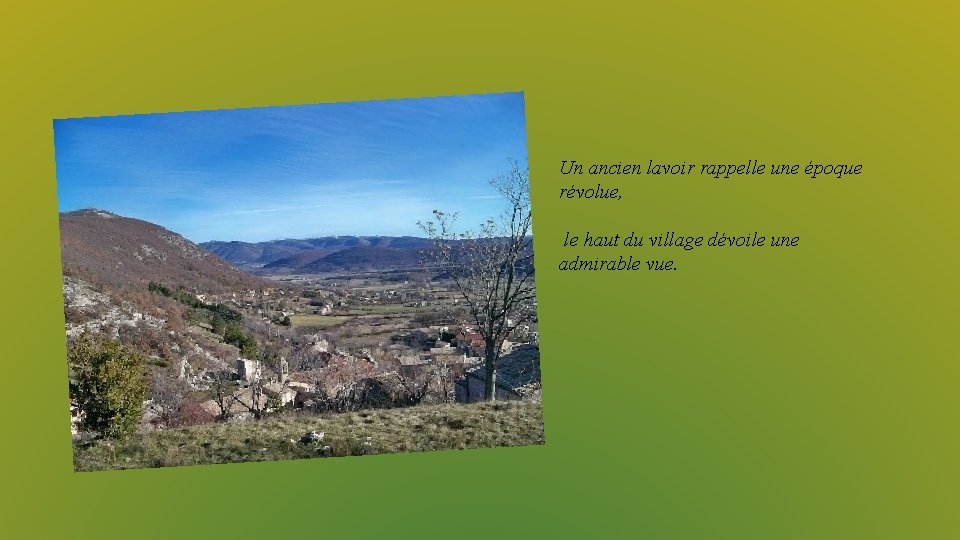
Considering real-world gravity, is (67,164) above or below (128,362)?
above

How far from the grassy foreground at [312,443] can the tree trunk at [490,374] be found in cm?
36

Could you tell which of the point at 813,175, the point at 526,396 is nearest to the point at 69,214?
the point at 526,396

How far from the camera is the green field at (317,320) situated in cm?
640

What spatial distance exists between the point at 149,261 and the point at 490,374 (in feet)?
11.6

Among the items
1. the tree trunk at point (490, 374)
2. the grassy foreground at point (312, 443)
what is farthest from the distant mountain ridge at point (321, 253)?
the grassy foreground at point (312, 443)

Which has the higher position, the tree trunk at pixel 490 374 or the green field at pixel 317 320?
the green field at pixel 317 320

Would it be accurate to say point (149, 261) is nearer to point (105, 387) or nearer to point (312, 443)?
point (105, 387)

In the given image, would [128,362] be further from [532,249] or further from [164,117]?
[532,249]

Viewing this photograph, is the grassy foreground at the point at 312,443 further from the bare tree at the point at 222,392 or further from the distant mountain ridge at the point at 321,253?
the distant mountain ridge at the point at 321,253

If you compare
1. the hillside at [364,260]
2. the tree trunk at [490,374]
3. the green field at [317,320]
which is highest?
the hillside at [364,260]

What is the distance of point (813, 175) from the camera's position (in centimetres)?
584

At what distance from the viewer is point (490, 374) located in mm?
6898

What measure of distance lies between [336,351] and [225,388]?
1.19 m

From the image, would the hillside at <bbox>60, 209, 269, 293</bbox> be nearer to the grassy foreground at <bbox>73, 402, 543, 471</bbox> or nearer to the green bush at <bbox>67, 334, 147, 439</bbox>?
the green bush at <bbox>67, 334, 147, 439</bbox>
